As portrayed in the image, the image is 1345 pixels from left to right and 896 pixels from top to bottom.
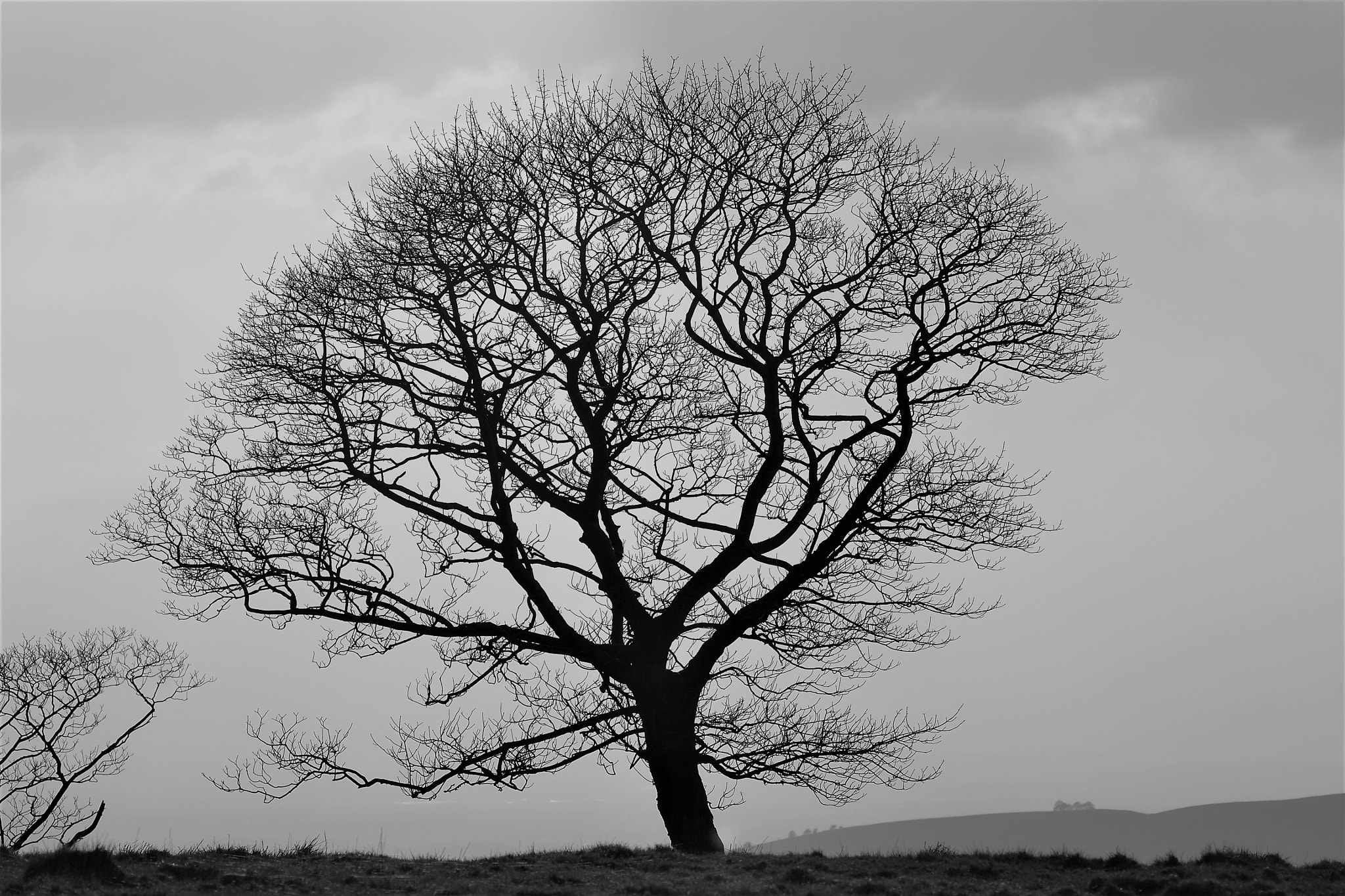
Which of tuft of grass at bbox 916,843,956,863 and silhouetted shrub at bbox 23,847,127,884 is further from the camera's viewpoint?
tuft of grass at bbox 916,843,956,863

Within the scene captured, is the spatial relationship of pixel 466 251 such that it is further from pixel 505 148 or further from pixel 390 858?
pixel 390 858

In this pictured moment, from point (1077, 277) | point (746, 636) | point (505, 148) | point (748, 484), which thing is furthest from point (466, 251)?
point (1077, 277)

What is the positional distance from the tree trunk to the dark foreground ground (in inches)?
60.0

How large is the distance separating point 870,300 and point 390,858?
911 cm

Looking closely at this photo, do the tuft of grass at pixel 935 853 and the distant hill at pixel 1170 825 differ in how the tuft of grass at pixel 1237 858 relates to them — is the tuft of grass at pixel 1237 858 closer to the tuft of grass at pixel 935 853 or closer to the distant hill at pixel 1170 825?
the tuft of grass at pixel 935 853

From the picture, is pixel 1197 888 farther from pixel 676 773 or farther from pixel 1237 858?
pixel 676 773

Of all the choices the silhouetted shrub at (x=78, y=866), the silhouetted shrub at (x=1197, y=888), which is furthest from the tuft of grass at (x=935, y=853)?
the silhouetted shrub at (x=78, y=866)

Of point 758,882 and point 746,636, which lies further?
point 746,636

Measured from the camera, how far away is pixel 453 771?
14266mm

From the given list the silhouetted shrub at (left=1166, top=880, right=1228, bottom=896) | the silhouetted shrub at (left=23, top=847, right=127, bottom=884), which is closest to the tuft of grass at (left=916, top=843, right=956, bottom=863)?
the silhouetted shrub at (left=1166, top=880, right=1228, bottom=896)

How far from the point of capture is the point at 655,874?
1118 cm

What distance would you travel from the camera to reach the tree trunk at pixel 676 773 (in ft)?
47.3

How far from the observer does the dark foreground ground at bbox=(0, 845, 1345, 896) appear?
1015 cm

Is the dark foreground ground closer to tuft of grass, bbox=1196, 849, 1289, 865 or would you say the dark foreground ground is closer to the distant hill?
tuft of grass, bbox=1196, 849, 1289, 865
